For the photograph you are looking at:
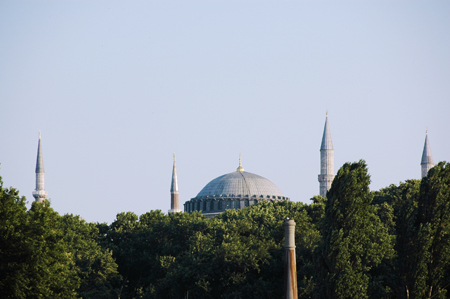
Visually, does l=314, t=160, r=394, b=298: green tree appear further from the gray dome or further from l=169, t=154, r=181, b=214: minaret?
the gray dome

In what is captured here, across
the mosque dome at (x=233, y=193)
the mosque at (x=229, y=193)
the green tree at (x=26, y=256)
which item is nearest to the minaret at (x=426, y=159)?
the mosque at (x=229, y=193)

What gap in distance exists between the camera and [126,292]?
201ft

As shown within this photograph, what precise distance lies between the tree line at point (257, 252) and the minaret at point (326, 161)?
39.5 m

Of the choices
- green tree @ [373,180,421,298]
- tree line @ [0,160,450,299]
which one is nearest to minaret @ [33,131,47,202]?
tree line @ [0,160,450,299]

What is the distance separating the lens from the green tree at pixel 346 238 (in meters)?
37.9

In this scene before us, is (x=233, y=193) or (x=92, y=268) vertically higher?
(x=233, y=193)

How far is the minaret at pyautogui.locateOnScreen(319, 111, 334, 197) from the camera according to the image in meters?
105

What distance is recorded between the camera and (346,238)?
38562 mm

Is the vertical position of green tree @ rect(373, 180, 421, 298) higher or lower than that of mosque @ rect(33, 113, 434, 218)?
lower

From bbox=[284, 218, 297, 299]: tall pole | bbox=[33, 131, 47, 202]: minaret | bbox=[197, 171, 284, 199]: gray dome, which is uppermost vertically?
bbox=[197, 171, 284, 199]: gray dome

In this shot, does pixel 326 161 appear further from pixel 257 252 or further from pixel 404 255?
pixel 404 255

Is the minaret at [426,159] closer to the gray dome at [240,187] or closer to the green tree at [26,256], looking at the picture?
the gray dome at [240,187]

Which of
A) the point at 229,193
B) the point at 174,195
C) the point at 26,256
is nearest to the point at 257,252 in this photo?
the point at 26,256

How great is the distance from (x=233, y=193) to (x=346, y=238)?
10082 cm
